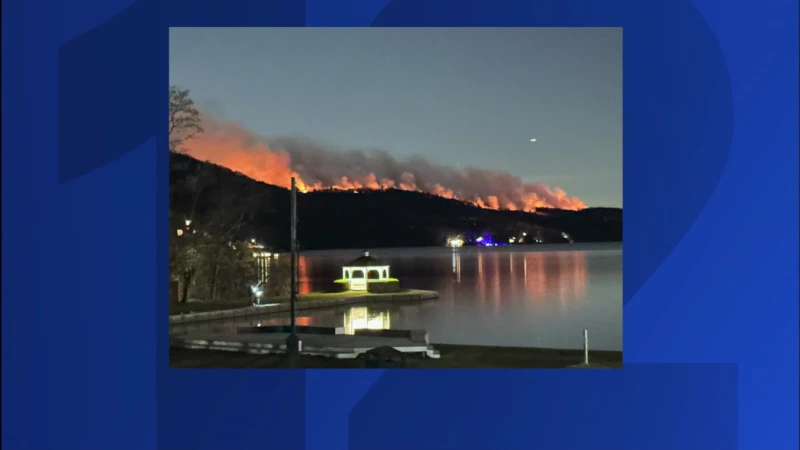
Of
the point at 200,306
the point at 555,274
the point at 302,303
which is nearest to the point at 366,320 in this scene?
A: the point at 302,303

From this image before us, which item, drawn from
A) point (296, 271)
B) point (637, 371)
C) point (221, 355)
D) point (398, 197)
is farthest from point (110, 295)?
point (637, 371)

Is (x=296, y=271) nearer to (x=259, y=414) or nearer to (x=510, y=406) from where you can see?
(x=259, y=414)

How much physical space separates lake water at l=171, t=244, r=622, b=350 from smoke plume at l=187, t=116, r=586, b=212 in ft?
1.25

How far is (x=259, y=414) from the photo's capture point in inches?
173

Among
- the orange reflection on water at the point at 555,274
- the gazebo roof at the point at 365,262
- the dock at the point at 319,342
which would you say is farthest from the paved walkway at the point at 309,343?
the orange reflection on water at the point at 555,274

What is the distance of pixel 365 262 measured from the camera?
4871mm

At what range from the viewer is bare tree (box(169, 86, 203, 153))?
4.47 meters

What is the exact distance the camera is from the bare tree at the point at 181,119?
4.47 meters

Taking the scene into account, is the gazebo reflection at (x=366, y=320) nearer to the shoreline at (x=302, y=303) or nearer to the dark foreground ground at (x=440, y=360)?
the shoreline at (x=302, y=303)

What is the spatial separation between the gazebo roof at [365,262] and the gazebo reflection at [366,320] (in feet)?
0.91

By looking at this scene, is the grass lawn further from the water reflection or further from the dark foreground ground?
the water reflection

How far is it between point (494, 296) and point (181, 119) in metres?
2.24

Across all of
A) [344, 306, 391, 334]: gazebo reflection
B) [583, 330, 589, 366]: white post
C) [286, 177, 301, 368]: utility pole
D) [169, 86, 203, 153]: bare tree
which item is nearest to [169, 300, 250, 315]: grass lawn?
[286, 177, 301, 368]: utility pole

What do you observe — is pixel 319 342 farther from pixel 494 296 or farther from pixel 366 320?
pixel 494 296
